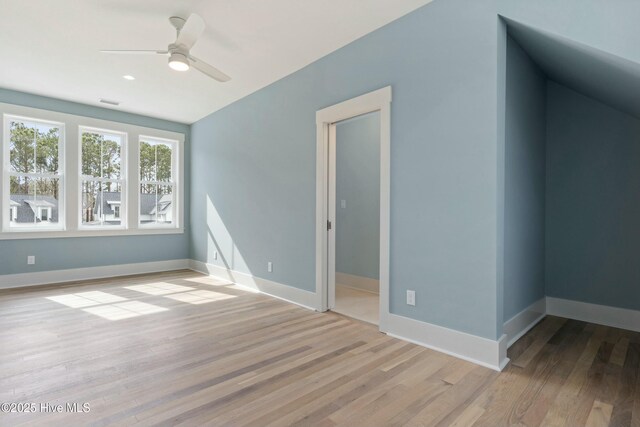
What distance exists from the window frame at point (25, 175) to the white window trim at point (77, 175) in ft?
0.03

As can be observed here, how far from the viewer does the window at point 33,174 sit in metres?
4.76

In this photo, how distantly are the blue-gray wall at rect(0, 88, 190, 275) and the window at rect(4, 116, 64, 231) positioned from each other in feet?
0.87

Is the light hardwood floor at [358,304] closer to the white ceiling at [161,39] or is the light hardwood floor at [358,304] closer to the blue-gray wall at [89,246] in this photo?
the white ceiling at [161,39]

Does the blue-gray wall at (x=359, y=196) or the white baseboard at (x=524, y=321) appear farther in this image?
the blue-gray wall at (x=359, y=196)

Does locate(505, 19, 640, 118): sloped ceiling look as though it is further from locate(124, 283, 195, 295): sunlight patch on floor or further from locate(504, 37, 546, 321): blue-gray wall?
locate(124, 283, 195, 295): sunlight patch on floor

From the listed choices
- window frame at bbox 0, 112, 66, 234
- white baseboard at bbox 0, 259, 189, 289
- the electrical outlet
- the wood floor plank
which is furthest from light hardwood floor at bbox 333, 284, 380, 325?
window frame at bbox 0, 112, 66, 234

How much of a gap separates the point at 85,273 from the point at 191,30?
4.50 meters

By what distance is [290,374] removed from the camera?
2229mm

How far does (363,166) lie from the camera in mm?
4824

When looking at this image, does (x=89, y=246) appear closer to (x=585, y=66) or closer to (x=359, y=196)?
(x=359, y=196)

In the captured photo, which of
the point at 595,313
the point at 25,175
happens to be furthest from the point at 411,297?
the point at 25,175

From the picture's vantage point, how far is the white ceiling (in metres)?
2.73

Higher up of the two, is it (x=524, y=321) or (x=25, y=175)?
(x=25, y=175)

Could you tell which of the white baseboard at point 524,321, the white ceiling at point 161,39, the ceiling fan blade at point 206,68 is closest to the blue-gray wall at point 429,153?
the white ceiling at point 161,39
